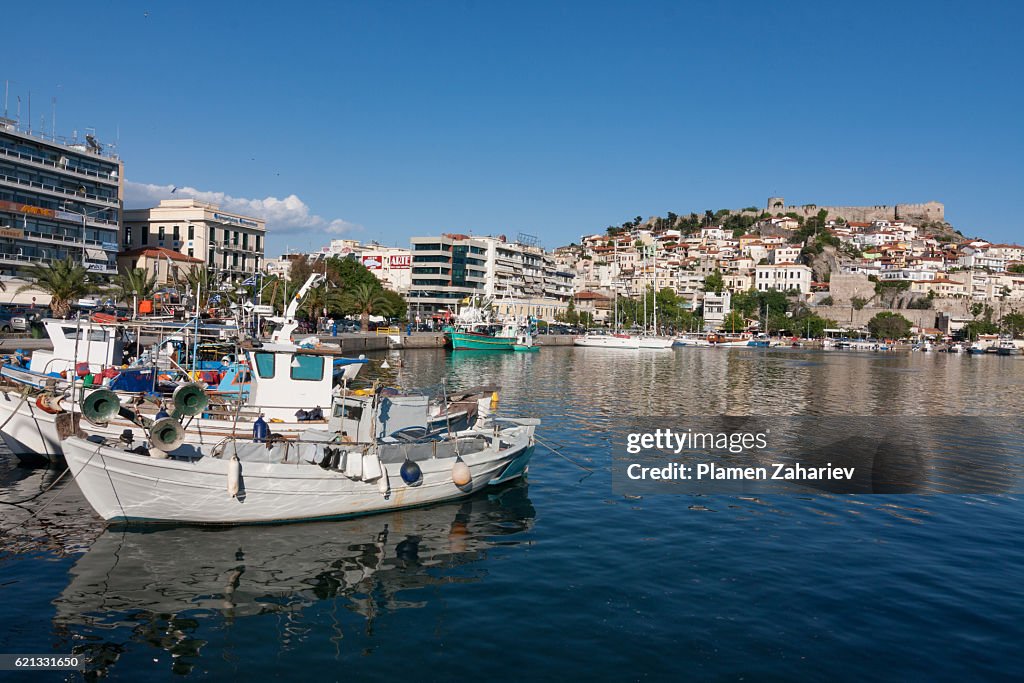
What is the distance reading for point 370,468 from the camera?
15.8 metres

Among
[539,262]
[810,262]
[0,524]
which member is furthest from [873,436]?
[810,262]

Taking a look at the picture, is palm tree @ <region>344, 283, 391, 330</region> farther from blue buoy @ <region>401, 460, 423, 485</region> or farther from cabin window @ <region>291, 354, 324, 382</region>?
blue buoy @ <region>401, 460, 423, 485</region>

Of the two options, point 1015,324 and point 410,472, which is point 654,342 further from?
point 410,472

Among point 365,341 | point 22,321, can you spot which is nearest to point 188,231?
point 365,341

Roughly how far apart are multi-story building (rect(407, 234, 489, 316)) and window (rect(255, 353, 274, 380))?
353ft

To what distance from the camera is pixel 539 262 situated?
514 feet

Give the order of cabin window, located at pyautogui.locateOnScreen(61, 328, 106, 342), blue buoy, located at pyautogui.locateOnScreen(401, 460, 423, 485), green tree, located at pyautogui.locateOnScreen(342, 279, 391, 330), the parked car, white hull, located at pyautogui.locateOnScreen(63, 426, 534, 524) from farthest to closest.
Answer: green tree, located at pyautogui.locateOnScreen(342, 279, 391, 330), the parked car, cabin window, located at pyautogui.locateOnScreen(61, 328, 106, 342), blue buoy, located at pyautogui.locateOnScreen(401, 460, 423, 485), white hull, located at pyautogui.locateOnScreen(63, 426, 534, 524)

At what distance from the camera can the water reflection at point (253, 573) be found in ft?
35.5

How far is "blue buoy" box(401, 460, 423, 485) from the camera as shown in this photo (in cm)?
1638

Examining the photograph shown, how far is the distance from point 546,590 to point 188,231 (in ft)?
266

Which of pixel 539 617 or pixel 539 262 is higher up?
pixel 539 262

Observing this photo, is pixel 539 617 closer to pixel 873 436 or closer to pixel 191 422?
pixel 191 422

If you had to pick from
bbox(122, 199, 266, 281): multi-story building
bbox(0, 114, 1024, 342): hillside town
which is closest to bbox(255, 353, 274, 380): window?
bbox(0, 114, 1024, 342): hillside town

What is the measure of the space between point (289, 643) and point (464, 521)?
6.67 meters
